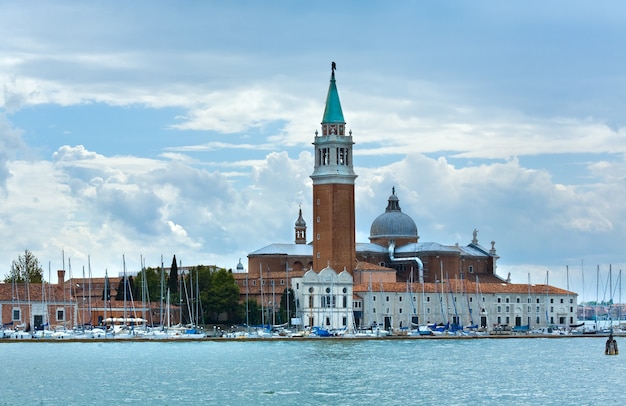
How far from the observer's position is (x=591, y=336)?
3551 inches

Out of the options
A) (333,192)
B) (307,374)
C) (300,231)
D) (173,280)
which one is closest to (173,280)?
(173,280)

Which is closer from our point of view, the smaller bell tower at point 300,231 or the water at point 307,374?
the water at point 307,374

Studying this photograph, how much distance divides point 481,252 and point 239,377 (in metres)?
58.8

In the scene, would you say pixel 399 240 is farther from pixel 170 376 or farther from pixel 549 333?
pixel 170 376

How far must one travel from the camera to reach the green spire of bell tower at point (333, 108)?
9012 centimetres

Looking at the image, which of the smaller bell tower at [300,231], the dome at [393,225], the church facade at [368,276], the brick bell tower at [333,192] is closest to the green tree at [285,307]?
the church facade at [368,276]

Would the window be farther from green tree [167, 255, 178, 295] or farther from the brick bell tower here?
green tree [167, 255, 178, 295]

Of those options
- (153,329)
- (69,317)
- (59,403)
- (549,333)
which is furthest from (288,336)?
(59,403)

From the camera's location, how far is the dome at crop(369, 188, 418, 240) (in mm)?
103756

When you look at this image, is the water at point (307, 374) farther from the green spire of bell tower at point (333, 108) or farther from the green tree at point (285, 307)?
the green spire of bell tower at point (333, 108)

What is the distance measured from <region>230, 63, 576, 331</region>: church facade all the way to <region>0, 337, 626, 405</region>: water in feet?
47.6

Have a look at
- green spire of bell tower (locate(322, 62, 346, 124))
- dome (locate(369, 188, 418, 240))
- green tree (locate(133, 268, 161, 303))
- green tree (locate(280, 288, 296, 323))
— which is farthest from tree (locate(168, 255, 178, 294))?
dome (locate(369, 188, 418, 240))

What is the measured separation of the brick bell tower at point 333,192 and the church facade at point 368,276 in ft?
0.20

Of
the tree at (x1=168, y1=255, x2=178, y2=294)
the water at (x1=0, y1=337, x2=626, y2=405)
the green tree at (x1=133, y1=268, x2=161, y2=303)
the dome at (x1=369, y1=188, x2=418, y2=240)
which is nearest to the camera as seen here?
the water at (x1=0, y1=337, x2=626, y2=405)
